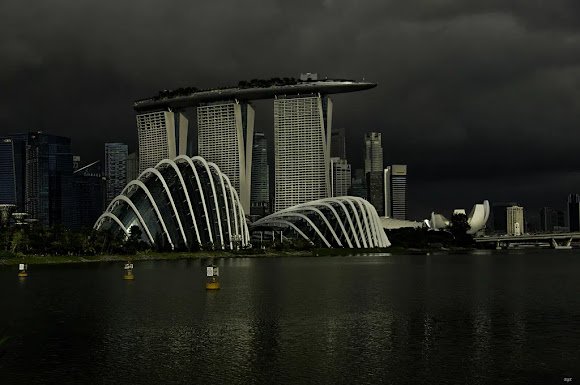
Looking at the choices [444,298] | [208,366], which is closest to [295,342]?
[208,366]

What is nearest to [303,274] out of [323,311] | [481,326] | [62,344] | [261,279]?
[261,279]

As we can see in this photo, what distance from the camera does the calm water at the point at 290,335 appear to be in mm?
35938

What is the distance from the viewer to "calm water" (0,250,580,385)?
118 ft

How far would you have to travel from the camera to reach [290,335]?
1870 inches

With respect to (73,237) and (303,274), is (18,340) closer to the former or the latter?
(303,274)

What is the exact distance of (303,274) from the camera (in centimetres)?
11325

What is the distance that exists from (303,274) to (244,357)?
73.4m

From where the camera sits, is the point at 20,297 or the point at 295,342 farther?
the point at 20,297

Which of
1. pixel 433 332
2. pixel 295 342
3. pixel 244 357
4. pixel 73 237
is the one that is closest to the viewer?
pixel 244 357

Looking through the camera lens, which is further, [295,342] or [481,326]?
[481,326]

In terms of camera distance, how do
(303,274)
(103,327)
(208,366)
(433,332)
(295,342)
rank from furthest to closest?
(303,274), (103,327), (433,332), (295,342), (208,366)

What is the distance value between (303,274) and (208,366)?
249 feet

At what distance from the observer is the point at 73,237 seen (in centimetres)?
16800

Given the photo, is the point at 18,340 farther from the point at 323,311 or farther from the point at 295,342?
the point at 323,311
